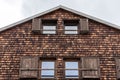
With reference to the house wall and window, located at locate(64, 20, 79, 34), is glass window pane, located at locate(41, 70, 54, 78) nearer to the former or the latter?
the house wall

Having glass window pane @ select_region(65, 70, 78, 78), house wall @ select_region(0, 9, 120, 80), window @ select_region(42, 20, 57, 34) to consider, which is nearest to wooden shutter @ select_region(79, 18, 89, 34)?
house wall @ select_region(0, 9, 120, 80)

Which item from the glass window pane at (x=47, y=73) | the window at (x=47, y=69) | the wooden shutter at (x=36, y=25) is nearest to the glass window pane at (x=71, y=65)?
the window at (x=47, y=69)

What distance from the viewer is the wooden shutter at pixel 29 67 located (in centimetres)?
1548

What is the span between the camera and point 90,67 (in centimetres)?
1586

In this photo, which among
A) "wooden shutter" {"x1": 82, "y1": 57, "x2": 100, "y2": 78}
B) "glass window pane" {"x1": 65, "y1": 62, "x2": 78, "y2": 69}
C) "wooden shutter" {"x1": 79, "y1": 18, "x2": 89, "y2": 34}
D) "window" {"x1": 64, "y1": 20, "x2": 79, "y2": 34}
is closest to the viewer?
"wooden shutter" {"x1": 82, "y1": 57, "x2": 100, "y2": 78}

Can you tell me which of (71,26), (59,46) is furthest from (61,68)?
(71,26)

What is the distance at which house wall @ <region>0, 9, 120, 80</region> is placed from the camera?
52.1 feet

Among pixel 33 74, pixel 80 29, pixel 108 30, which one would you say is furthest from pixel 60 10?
pixel 33 74

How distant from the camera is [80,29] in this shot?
17422mm

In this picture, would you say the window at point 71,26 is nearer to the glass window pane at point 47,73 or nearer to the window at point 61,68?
the window at point 61,68

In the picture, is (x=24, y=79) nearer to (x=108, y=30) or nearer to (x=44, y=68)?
(x=44, y=68)

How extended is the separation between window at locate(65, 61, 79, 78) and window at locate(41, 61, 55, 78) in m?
0.68

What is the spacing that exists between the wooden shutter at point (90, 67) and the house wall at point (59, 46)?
0.88ft

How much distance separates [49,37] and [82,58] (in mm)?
2214
